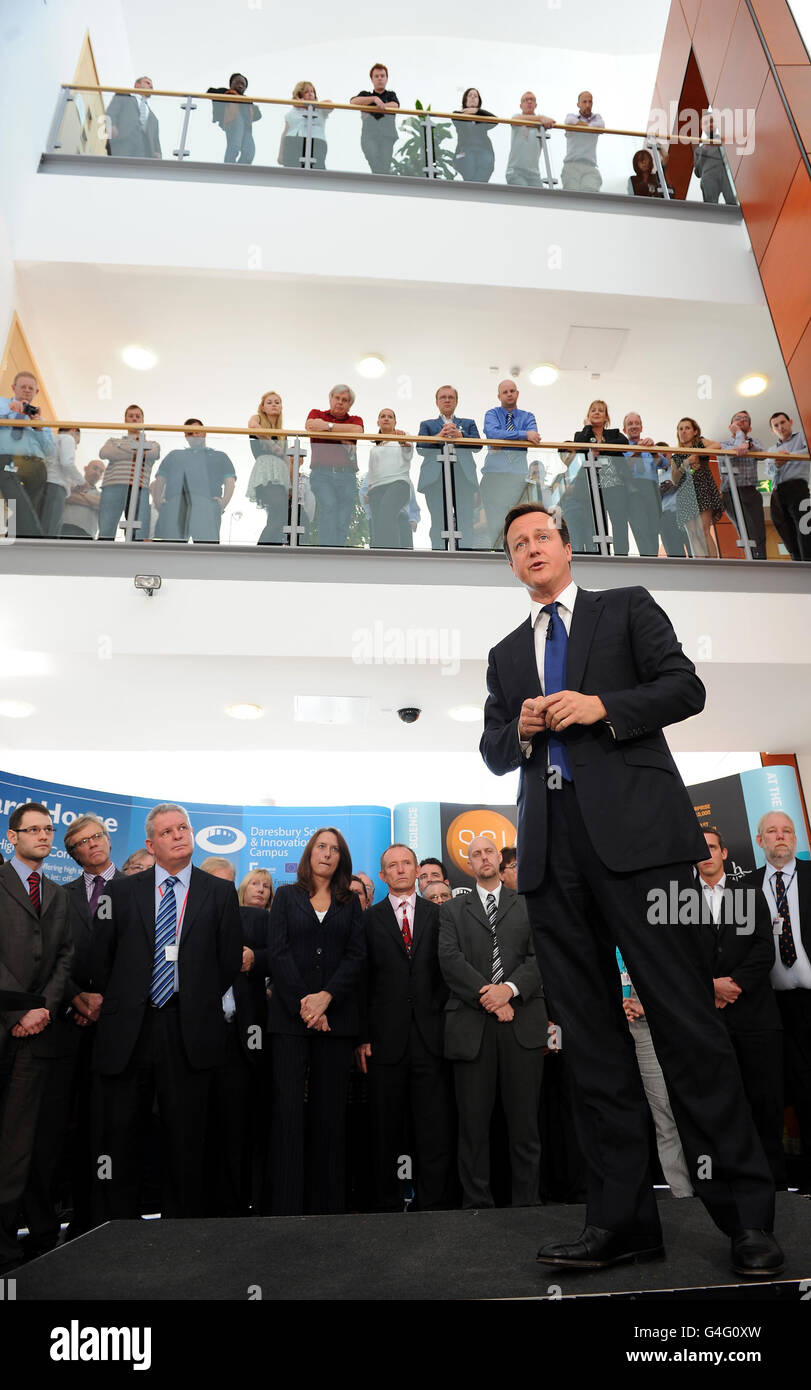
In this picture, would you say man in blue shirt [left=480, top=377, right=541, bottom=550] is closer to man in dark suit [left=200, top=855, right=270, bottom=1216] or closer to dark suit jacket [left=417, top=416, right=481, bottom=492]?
dark suit jacket [left=417, top=416, right=481, bottom=492]

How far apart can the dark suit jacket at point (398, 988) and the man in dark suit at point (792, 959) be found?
1767mm

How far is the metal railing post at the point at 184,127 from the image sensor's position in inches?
335

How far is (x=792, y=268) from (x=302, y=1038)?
7703 mm

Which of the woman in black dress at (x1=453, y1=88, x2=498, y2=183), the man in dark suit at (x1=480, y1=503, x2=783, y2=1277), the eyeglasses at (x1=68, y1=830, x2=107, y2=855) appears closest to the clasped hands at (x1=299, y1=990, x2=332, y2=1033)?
the eyeglasses at (x1=68, y1=830, x2=107, y2=855)

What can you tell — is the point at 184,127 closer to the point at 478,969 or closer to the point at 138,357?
the point at 138,357

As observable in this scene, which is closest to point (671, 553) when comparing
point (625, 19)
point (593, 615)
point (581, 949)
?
point (593, 615)

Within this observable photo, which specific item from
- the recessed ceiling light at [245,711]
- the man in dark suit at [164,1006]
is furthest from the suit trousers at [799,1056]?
the recessed ceiling light at [245,711]

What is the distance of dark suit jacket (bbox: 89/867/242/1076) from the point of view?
348 cm

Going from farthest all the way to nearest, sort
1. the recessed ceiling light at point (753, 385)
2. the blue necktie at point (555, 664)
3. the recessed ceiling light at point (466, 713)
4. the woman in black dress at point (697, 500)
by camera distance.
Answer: the recessed ceiling light at point (753, 385), the recessed ceiling light at point (466, 713), the woman in black dress at point (697, 500), the blue necktie at point (555, 664)

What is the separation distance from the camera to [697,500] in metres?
6.37

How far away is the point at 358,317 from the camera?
898 centimetres

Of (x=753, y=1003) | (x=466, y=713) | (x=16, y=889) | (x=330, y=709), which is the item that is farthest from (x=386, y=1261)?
(x=466, y=713)

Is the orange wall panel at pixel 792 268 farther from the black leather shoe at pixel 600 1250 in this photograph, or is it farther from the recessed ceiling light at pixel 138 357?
the black leather shoe at pixel 600 1250

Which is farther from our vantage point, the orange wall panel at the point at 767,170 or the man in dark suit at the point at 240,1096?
the orange wall panel at the point at 767,170
